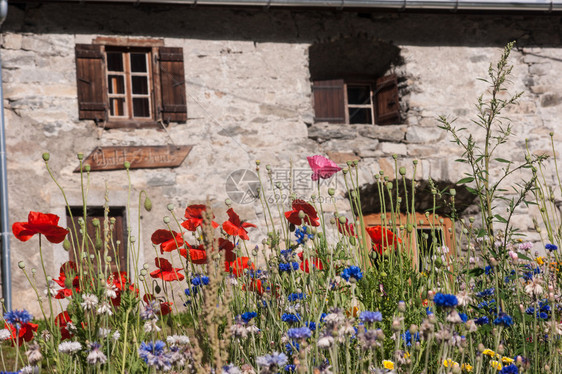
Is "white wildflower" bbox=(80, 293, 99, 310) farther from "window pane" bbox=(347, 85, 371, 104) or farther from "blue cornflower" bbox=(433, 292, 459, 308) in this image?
"window pane" bbox=(347, 85, 371, 104)

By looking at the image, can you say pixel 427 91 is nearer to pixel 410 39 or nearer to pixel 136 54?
pixel 410 39

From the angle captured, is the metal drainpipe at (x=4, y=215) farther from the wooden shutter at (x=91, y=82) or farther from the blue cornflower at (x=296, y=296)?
the blue cornflower at (x=296, y=296)

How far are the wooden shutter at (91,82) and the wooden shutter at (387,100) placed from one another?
3398 millimetres

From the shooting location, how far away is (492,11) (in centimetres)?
820

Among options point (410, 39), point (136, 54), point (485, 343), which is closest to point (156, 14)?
point (136, 54)

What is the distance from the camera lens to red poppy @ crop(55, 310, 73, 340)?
2257 millimetres

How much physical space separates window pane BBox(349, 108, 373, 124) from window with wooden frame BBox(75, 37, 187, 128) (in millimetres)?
2466

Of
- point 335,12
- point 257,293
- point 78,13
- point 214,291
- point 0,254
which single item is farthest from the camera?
point 335,12

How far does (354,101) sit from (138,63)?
9.42 feet

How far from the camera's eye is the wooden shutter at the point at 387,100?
27.2 feet

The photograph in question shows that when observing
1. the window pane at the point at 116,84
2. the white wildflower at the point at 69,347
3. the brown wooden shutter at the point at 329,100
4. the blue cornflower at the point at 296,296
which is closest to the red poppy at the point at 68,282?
the white wildflower at the point at 69,347

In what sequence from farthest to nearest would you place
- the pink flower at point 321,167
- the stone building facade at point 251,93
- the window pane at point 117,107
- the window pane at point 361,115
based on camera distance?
the window pane at point 361,115 → the window pane at point 117,107 → the stone building facade at point 251,93 → the pink flower at point 321,167

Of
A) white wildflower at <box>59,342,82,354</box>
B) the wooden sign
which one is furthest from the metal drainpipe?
white wildflower at <box>59,342,82,354</box>

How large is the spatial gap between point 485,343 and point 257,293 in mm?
859
